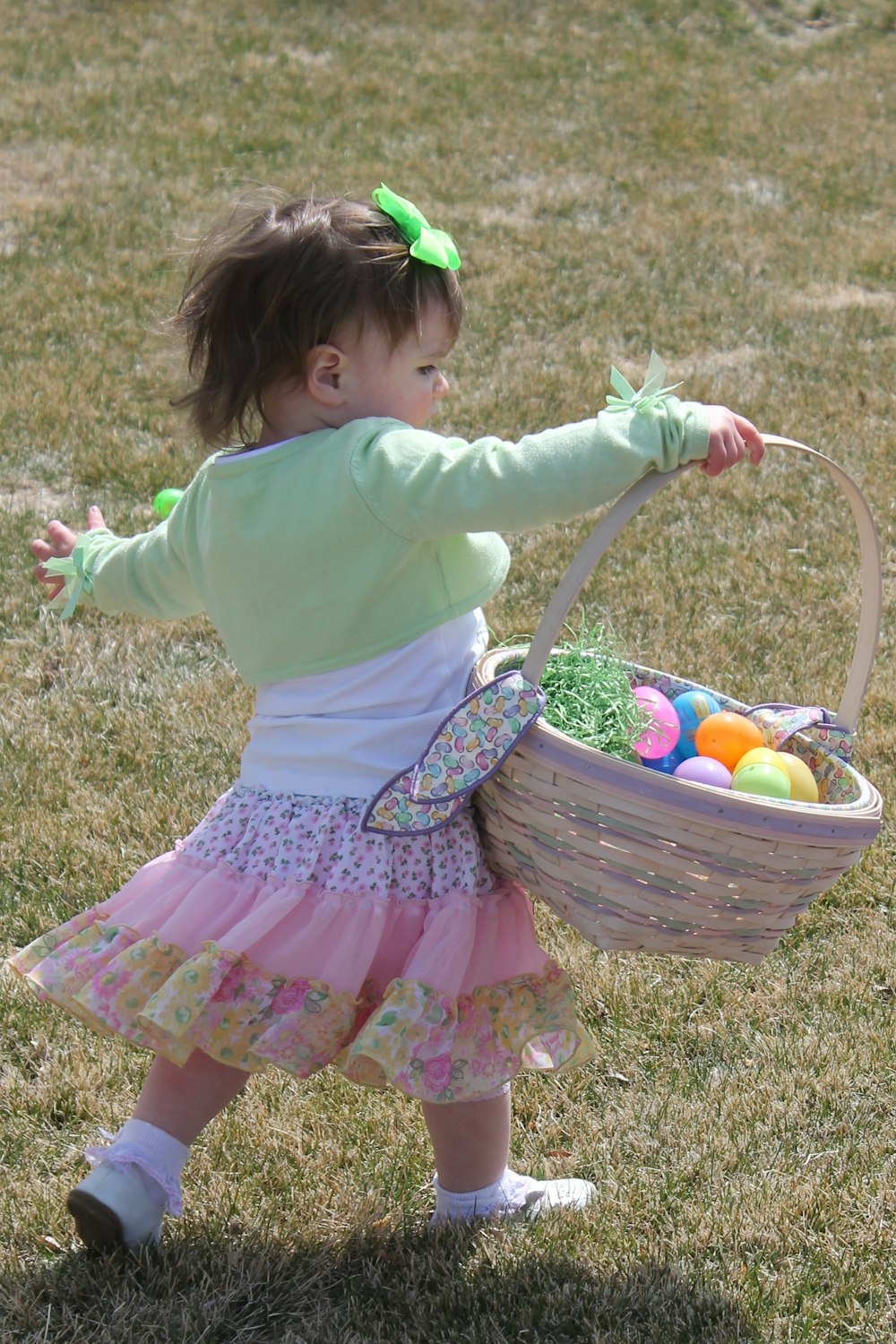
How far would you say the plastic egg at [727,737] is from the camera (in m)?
2.23

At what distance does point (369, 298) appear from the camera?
6.68 feet

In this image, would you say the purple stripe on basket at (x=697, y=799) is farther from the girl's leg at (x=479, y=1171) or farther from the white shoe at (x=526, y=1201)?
the white shoe at (x=526, y=1201)

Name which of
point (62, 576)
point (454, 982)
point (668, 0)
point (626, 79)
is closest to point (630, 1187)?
point (454, 982)

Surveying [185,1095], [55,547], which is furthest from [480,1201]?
[55,547]

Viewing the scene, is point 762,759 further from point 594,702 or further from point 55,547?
point 55,547

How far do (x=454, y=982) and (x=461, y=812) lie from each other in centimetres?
25

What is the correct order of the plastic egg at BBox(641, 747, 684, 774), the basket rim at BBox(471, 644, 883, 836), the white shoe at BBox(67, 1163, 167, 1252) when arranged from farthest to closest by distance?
the plastic egg at BBox(641, 747, 684, 774)
the white shoe at BBox(67, 1163, 167, 1252)
the basket rim at BBox(471, 644, 883, 836)

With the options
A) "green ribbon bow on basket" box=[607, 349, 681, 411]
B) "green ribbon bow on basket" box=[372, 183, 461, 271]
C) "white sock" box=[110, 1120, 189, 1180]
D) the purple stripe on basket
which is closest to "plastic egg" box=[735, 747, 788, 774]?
the purple stripe on basket

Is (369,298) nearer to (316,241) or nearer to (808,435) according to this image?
(316,241)

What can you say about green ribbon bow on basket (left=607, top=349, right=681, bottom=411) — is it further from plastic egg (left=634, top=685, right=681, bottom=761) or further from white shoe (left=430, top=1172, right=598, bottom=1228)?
white shoe (left=430, top=1172, right=598, bottom=1228)

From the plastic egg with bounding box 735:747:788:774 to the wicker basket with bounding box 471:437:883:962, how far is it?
14 centimetres

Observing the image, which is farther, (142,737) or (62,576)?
(142,737)

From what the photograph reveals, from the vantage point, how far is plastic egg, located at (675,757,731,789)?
2117 mm

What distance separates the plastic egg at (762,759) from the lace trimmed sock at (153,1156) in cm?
103
